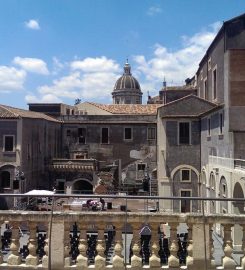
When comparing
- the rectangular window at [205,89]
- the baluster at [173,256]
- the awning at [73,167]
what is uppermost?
the rectangular window at [205,89]

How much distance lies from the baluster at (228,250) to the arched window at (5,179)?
101 ft

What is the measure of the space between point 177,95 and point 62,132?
1361cm

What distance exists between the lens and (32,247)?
5.89 meters

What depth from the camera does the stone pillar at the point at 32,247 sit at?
230 inches

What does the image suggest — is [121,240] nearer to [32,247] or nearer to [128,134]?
[32,247]

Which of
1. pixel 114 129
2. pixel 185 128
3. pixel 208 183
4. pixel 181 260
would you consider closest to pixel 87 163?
pixel 114 129

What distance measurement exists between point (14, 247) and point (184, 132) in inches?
1036

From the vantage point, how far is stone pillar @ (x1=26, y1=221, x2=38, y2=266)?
583cm

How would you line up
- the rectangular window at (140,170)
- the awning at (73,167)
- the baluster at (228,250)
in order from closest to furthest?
the baluster at (228,250)
the awning at (73,167)
the rectangular window at (140,170)

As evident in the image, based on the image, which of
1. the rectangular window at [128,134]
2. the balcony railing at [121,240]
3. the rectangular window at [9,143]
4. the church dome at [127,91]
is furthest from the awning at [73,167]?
the church dome at [127,91]

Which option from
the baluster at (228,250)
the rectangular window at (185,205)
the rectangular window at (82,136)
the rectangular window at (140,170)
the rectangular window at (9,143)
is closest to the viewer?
the baluster at (228,250)

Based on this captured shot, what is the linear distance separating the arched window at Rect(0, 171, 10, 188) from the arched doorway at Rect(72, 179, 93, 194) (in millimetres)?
6888

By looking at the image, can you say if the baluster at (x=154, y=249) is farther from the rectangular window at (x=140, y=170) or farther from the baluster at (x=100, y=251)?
the rectangular window at (x=140, y=170)

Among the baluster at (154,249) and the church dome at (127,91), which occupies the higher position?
the church dome at (127,91)
